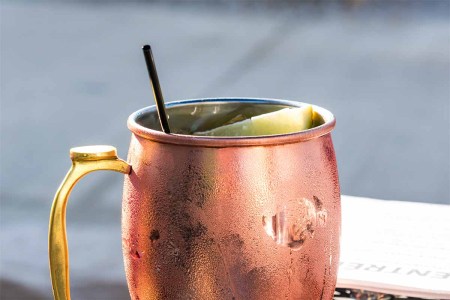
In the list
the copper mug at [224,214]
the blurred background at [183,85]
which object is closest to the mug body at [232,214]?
the copper mug at [224,214]

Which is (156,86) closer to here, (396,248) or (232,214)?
(232,214)

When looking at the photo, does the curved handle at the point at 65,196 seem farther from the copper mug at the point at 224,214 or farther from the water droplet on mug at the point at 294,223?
the water droplet on mug at the point at 294,223

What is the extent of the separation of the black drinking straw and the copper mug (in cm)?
2

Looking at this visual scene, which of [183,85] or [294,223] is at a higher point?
[294,223]

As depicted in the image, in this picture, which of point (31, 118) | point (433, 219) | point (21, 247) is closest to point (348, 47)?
point (31, 118)

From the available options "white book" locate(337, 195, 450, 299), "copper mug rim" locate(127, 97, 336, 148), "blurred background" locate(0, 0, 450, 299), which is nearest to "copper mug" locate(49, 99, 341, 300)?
"copper mug rim" locate(127, 97, 336, 148)

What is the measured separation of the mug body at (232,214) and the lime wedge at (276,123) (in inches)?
1.9

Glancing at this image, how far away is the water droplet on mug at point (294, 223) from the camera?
1.82 ft

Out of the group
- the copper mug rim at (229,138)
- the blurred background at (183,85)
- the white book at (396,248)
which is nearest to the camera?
the copper mug rim at (229,138)

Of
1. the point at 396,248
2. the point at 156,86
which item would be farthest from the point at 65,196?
the point at 396,248

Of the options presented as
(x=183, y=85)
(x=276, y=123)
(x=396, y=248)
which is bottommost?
(x=183, y=85)

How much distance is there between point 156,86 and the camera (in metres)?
0.60

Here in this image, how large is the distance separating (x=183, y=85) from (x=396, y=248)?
329 centimetres

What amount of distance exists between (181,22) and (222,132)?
5347 millimetres
